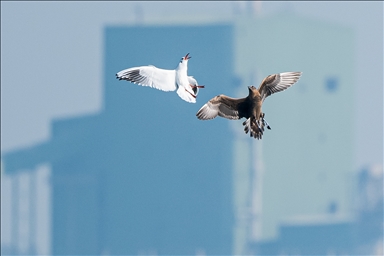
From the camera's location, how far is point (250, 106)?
28.8 ft

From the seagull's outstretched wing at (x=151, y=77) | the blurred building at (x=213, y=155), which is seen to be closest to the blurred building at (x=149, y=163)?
the blurred building at (x=213, y=155)

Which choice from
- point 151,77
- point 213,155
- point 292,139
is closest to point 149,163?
point 213,155

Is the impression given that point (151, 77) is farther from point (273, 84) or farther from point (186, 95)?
point (273, 84)

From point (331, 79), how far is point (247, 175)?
1040cm

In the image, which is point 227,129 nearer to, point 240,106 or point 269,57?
point 269,57

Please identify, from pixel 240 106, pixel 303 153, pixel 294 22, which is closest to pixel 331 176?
pixel 303 153

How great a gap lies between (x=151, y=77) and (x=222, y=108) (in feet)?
3.42

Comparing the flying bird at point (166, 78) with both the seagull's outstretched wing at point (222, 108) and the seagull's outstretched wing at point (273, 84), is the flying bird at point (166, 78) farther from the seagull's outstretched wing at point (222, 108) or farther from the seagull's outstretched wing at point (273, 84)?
the seagull's outstretched wing at point (273, 84)

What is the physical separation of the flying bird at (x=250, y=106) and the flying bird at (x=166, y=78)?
391 millimetres

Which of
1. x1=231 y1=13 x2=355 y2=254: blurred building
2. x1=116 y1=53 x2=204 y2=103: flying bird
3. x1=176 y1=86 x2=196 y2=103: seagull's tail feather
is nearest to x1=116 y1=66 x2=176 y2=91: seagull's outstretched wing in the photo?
x1=116 y1=53 x2=204 y2=103: flying bird

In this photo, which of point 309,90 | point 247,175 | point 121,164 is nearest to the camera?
point 247,175

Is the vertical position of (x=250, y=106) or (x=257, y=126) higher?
(x=250, y=106)

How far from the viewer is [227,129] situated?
68.9 m

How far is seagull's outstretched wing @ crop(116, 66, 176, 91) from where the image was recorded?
9.74 m
